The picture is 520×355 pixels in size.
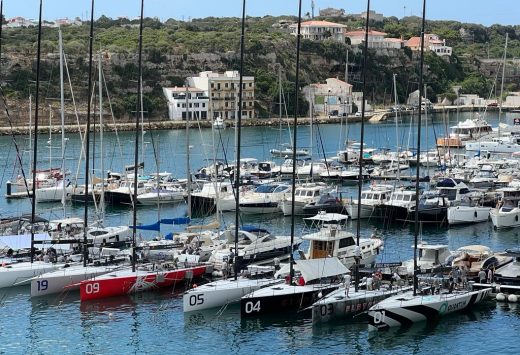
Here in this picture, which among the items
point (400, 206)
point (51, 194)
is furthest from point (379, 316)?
point (51, 194)

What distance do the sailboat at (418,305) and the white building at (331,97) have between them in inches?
3920

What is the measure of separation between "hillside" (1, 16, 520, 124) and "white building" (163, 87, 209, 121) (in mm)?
1484

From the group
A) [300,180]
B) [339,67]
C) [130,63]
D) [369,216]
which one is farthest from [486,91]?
[369,216]

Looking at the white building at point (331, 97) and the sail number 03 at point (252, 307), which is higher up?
the white building at point (331, 97)

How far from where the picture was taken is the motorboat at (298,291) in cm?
3309

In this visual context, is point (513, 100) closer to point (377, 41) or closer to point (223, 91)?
point (377, 41)

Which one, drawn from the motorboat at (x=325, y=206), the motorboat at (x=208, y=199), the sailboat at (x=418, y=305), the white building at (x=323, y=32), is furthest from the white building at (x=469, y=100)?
the sailboat at (x=418, y=305)

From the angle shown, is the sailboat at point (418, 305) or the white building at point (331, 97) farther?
the white building at point (331, 97)

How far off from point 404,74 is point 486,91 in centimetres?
1460

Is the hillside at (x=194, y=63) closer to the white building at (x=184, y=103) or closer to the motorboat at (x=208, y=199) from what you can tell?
the white building at (x=184, y=103)

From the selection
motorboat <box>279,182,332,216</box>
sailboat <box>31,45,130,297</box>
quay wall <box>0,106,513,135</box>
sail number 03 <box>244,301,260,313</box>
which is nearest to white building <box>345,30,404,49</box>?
quay wall <box>0,106,513,135</box>

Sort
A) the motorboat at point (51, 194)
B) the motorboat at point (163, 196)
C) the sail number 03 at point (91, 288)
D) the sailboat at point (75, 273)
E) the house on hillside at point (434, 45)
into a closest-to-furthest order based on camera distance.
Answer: the sail number 03 at point (91, 288), the sailboat at point (75, 273), the motorboat at point (163, 196), the motorboat at point (51, 194), the house on hillside at point (434, 45)

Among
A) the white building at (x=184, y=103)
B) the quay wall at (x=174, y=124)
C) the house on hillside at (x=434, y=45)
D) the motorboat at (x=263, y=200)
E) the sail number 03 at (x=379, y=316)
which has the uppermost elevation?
the house on hillside at (x=434, y=45)

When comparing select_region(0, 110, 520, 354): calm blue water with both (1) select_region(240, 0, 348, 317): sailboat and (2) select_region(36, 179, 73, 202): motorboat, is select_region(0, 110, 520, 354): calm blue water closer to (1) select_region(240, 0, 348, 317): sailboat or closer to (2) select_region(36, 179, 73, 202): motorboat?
(1) select_region(240, 0, 348, 317): sailboat
